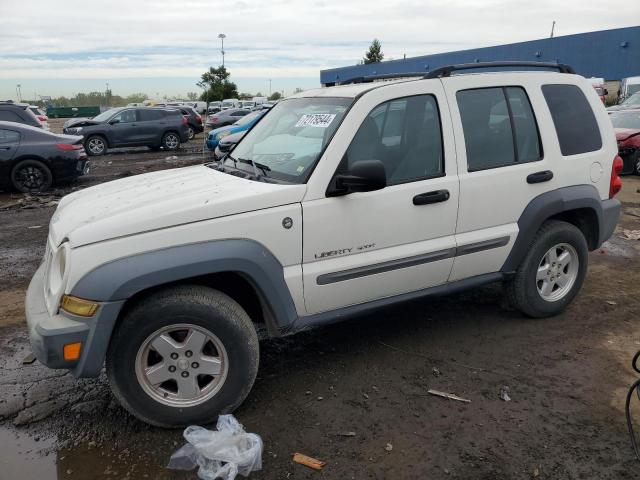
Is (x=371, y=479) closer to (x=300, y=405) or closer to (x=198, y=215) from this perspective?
(x=300, y=405)

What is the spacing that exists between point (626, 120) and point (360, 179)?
12.0 m

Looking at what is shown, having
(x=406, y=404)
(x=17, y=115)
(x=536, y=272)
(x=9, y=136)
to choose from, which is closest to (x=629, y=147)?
(x=536, y=272)

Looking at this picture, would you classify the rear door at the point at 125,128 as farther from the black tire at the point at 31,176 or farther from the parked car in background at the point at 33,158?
the black tire at the point at 31,176

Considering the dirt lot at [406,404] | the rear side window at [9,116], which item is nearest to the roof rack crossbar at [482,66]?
the dirt lot at [406,404]

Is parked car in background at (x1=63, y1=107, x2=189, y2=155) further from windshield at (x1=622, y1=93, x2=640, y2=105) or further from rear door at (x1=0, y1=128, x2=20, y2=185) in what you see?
windshield at (x1=622, y1=93, x2=640, y2=105)

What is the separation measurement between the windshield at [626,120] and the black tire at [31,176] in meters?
12.2

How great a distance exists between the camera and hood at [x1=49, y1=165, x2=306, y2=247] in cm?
286

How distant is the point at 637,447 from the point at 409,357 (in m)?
1.47

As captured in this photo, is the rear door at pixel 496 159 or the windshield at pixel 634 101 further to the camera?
the windshield at pixel 634 101

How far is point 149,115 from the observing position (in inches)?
772

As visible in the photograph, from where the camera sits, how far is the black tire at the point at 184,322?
288 cm

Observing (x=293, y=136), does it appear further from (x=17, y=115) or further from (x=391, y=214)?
(x=17, y=115)

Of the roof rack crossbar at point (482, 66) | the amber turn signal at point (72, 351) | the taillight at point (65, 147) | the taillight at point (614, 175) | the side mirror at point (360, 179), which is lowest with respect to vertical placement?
the amber turn signal at point (72, 351)

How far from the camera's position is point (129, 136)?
19109mm
